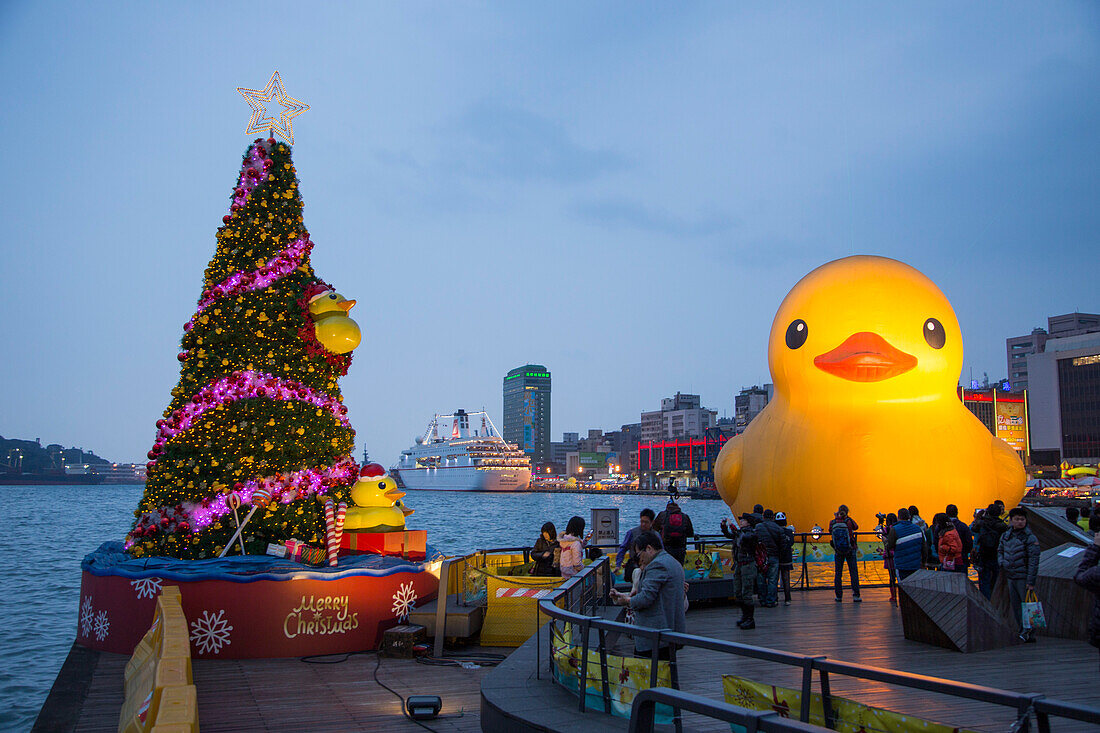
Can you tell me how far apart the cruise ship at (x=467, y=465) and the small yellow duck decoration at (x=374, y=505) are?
10694 centimetres

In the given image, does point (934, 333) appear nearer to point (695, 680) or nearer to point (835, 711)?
point (695, 680)

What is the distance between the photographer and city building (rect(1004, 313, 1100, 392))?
13788cm

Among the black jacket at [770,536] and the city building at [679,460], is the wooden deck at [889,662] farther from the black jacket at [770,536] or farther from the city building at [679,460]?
the city building at [679,460]

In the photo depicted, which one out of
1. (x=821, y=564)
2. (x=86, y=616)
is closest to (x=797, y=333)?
(x=821, y=564)

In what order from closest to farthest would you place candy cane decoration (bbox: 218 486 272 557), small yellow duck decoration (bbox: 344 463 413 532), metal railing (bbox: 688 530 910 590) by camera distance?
candy cane decoration (bbox: 218 486 272 557), small yellow duck decoration (bbox: 344 463 413 532), metal railing (bbox: 688 530 910 590)

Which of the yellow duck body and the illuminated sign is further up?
the illuminated sign

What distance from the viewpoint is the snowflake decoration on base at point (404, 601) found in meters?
12.2

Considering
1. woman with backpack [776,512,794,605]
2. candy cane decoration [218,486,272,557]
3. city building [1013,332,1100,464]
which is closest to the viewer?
candy cane decoration [218,486,272,557]

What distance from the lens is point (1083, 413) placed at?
99.5 metres

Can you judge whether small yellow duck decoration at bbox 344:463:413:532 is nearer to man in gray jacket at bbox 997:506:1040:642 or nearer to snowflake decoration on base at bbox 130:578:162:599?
snowflake decoration on base at bbox 130:578:162:599

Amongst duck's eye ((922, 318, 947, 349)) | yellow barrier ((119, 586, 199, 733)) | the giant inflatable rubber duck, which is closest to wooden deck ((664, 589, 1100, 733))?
yellow barrier ((119, 586, 199, 733))

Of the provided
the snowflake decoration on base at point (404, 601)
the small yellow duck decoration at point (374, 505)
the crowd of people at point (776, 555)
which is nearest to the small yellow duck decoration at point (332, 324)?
the small yellow duck decoration at point (374, 505)

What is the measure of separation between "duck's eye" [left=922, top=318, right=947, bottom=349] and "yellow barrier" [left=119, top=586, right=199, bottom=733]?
47.3 ft

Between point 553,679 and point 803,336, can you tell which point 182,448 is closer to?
point 553,679
